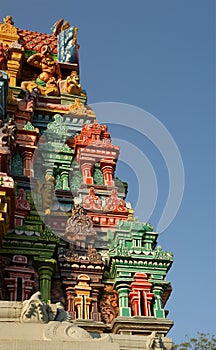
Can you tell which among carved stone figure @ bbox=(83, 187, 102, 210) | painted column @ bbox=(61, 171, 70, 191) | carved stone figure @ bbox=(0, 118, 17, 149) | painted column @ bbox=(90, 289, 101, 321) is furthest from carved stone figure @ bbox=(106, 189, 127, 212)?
carved stone figure @ bbox=(0, 118, 17, 149)

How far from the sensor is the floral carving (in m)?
A: 14.9

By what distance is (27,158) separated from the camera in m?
18.4

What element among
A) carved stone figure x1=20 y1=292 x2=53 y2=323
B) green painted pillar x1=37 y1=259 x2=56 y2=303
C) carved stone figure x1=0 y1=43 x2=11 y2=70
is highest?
carved stone figure x1=0 y1=43 x2=11 y2=70

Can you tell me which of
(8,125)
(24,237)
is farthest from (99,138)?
(24,237)

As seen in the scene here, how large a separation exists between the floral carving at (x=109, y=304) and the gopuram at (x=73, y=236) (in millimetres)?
25

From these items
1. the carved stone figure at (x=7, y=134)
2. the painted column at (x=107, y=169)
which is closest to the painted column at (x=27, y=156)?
the carved stone figure at (x=7, y=134)

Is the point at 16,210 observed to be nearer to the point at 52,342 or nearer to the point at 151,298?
the point at 151,298

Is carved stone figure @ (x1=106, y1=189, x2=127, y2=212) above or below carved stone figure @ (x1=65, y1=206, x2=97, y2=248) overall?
above

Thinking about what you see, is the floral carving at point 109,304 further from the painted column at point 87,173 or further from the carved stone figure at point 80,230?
the painted column at point 87,173

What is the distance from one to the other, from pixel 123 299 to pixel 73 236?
87.2 inches

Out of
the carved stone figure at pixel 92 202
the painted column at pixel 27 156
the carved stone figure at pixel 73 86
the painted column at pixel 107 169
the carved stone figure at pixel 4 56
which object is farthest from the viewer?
the carved stone figure at pixel 73 86

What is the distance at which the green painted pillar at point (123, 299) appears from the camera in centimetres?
1462

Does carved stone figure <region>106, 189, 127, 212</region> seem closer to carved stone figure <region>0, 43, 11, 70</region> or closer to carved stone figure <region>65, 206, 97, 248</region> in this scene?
carved stone figure <region>65, 206, 97, 248</region>

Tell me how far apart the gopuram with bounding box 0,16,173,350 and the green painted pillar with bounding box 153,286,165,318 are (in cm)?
2
